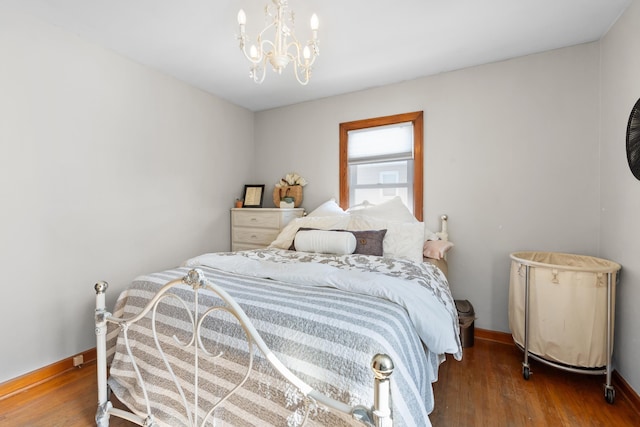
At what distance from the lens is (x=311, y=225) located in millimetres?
2711

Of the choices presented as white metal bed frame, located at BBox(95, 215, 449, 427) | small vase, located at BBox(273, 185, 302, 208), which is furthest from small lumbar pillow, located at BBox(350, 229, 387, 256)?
white metal bed frame, located at BBox(95, 215, 449, 427)

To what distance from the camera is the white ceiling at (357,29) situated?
1.83 meters

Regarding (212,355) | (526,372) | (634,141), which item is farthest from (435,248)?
(212,355)

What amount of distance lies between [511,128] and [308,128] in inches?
81.3

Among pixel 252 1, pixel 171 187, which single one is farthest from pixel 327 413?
pixel 171 187

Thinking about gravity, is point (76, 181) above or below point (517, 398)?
above

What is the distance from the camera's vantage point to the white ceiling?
1835mm

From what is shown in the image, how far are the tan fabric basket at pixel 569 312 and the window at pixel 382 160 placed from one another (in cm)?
114

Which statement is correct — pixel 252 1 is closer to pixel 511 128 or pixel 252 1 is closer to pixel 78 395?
pixel 511 128

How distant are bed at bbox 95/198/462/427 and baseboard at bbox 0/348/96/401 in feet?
2.37

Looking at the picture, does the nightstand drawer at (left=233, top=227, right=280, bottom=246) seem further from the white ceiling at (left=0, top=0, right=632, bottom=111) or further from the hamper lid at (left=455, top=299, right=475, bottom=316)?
the hamper lid at (left=455, top=299, right=475, bottom=316)

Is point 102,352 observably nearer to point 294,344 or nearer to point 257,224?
point 294,344

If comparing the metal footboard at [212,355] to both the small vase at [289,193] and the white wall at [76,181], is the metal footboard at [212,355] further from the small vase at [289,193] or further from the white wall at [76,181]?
the small vase at [289,193]

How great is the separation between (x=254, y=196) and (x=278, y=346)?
2.69 m
